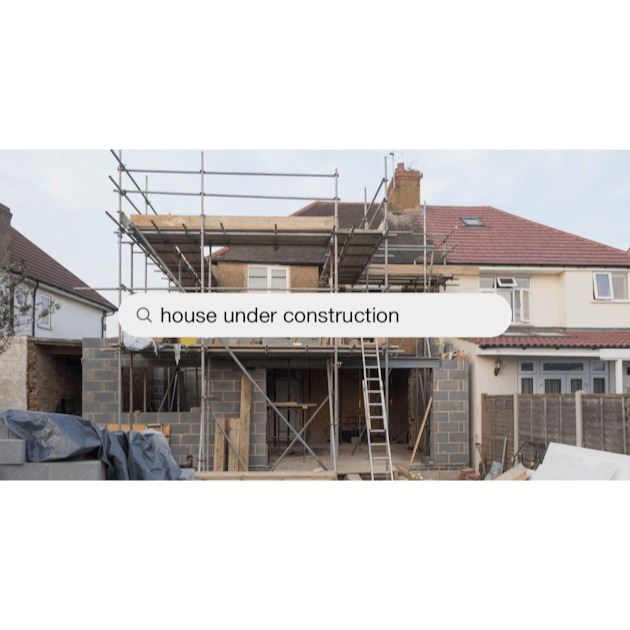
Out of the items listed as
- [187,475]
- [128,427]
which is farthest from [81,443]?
[128,427]

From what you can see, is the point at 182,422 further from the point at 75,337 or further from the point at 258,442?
the point at 75,337

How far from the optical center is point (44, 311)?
823 centimetres

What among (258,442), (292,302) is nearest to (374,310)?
(292,302)

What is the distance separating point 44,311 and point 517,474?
7531 millimetres

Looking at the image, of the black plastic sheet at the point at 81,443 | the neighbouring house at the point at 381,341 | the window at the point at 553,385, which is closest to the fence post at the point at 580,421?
the neighbouring house at the point at 381,341

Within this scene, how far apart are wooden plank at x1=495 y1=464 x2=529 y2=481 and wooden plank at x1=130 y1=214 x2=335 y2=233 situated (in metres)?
5.08

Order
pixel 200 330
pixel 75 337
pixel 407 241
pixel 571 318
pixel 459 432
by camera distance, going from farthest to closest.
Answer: pixel 407 241
pixel 571 318
pixel 459 432
pixel 75 337
pixel 200 330

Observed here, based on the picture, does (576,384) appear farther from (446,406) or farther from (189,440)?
(189,440)

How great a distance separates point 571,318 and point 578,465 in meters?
5.93

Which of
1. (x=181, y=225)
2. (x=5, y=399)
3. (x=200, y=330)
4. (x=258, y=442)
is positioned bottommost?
(x=258, y=442)

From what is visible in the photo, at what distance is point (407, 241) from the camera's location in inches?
540

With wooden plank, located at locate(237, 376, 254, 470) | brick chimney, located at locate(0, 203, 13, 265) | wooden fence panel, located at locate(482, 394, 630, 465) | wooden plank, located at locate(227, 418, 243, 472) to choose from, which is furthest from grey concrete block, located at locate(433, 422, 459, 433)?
brick chimney, located at locate(0, 203, 13, 265)

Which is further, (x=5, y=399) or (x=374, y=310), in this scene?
(x=5, y=399)

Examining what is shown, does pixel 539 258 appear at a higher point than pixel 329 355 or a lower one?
higher
